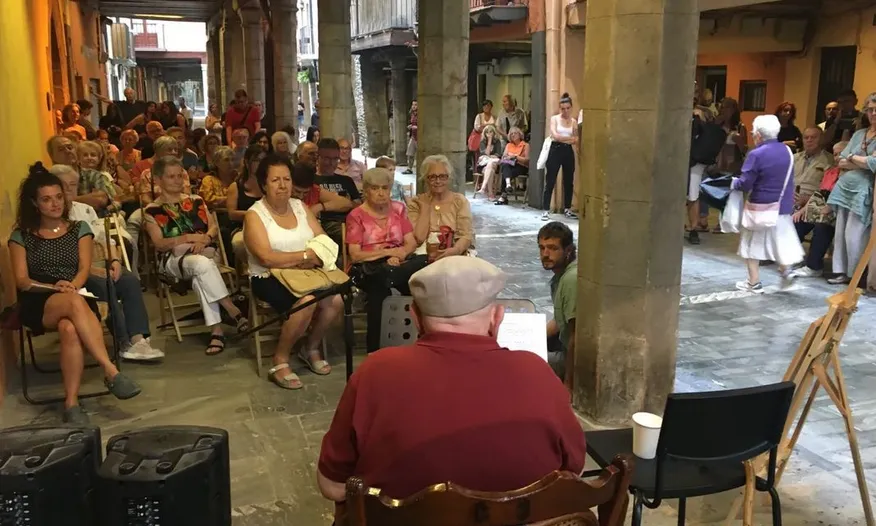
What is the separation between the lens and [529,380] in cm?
205

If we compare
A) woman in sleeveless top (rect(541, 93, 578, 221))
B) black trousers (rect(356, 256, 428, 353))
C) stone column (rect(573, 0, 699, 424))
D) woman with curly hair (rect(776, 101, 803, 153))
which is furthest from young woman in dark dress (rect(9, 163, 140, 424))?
woman with curly hair (rect(776, 101, 803, 153))

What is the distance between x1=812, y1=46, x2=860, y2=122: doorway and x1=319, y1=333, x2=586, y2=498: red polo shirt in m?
10.6

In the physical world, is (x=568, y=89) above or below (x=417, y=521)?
above

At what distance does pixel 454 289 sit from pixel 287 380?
3.07 metres

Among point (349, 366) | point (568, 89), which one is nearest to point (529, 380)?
point (349, 366)

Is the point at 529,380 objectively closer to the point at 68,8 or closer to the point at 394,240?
the point at 394,240

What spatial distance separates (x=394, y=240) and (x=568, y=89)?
6.59 m

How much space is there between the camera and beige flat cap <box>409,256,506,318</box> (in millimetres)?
2070

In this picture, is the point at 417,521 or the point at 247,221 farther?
the point at 247,221

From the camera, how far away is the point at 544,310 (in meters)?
6.46

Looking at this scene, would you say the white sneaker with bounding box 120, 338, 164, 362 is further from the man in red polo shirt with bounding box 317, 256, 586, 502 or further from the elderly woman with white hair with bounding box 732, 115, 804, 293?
the elderly woman with white hair with bounding box 732, 115, 804, 293

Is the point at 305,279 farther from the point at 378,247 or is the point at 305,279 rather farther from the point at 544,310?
the point at 544,310

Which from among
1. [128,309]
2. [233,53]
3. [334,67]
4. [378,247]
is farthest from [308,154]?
[233,53]

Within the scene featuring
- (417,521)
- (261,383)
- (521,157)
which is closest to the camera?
(417,521)
